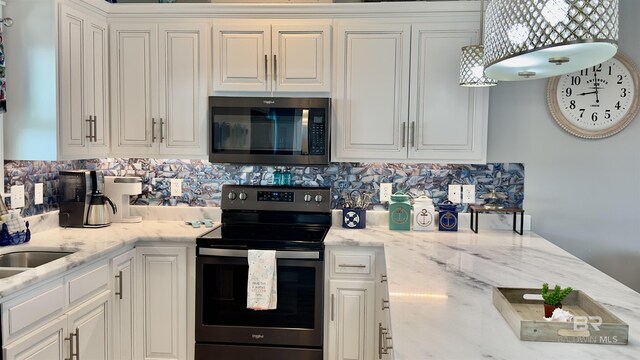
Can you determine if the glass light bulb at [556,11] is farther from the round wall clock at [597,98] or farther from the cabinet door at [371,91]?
the round wall clock at [597,98]

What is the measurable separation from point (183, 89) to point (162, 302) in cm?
128

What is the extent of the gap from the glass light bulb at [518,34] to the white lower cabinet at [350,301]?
5.91 ft

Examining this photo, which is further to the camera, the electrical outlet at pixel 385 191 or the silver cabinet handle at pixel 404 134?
the electrical outlet at pixel 385 191

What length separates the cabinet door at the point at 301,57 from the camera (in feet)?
10.3

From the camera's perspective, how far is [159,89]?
3.26 meters

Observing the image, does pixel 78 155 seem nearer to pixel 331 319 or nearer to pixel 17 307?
pixel 17 307

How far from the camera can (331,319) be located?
9.58ft

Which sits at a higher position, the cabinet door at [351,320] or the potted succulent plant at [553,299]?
the potted succulent plant at [553,299]

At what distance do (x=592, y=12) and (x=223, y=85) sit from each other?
2364 mm

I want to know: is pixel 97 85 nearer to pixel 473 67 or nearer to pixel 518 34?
pixel 473 67

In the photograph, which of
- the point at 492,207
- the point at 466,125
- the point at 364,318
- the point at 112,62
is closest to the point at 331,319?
the point at 364,318

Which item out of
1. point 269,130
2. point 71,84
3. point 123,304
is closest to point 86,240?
point 123,304

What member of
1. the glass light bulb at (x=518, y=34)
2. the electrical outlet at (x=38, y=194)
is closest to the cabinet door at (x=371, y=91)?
the electrical outlet at (x=38, y=194)

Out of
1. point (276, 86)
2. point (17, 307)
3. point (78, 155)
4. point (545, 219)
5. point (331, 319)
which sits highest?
point (276, 86)
